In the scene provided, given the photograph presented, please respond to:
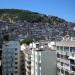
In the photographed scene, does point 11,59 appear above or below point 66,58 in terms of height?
below

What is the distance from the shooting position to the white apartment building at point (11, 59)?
190 feet

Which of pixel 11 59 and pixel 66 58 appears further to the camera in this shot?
pixel 11 59

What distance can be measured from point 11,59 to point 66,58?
2597 cm

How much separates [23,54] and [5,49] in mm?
5221

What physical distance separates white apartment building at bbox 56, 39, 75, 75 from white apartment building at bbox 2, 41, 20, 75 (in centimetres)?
2171

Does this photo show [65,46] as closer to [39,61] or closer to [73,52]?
[73,52]

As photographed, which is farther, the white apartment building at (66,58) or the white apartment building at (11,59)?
the white apartment building at (11,59)

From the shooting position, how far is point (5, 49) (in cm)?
5894

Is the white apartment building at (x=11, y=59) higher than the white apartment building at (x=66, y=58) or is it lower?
lower

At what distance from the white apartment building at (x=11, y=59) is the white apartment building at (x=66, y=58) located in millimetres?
21709

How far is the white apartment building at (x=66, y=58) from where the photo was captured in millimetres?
32031

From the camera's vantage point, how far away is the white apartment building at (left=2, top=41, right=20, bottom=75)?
5803 cm

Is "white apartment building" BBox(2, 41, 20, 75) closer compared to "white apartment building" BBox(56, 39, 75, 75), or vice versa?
"white apartment building" BBox(56, 39, 75, 75)

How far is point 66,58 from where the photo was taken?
1361 inches
